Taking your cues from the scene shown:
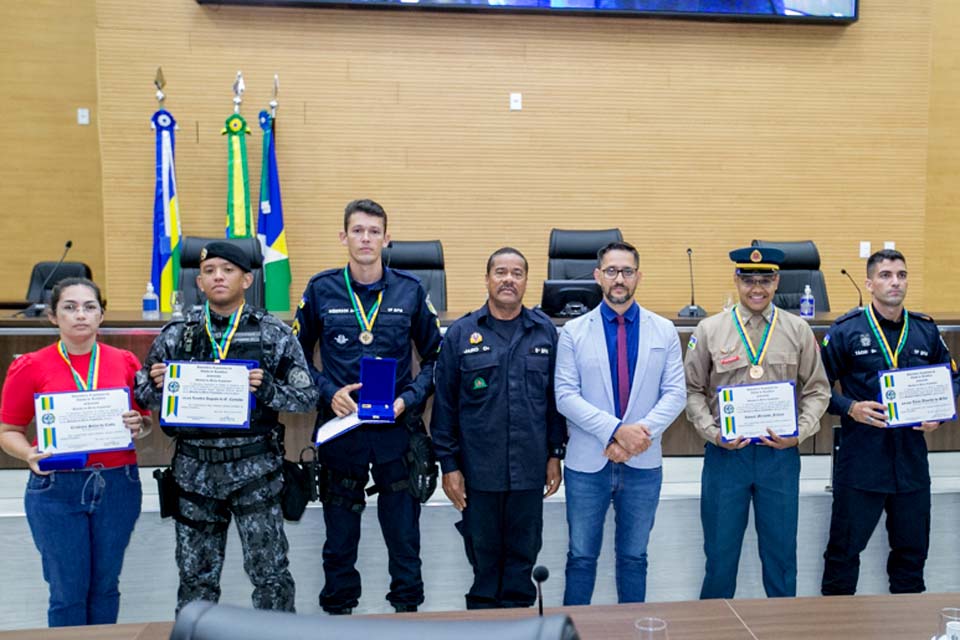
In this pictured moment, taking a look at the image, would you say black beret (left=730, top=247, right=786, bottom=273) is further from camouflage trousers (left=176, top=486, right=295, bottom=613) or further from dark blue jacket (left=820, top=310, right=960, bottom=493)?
camouflage trousers (left=176, top=486, right=295, bottom=613)

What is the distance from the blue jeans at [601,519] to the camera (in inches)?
107

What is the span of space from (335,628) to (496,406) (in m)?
1.95

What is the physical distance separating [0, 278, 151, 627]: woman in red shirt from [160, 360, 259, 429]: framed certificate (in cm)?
18

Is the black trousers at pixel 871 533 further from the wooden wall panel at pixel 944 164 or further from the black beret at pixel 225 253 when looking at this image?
the wooden wall panel at pixel 944 164

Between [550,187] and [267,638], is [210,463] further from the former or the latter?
[550,187]

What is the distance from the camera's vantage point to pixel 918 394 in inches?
112

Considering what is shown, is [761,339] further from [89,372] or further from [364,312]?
[89,372]

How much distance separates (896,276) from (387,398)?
1.97 metres

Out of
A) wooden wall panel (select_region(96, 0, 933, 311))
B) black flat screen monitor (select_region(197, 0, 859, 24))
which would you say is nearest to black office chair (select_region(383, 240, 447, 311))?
wooden wall panel (select_region(96, 0, 933, 311))

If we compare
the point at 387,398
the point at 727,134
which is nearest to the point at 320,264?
the point at 727,134

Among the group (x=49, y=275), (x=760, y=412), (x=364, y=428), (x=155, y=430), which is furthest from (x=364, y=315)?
(x=49, y=275)

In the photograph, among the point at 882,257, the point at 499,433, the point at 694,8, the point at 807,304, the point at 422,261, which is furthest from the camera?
the point at 694,8

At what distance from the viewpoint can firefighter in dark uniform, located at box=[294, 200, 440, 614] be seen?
2723mm

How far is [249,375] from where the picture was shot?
2.42 m
